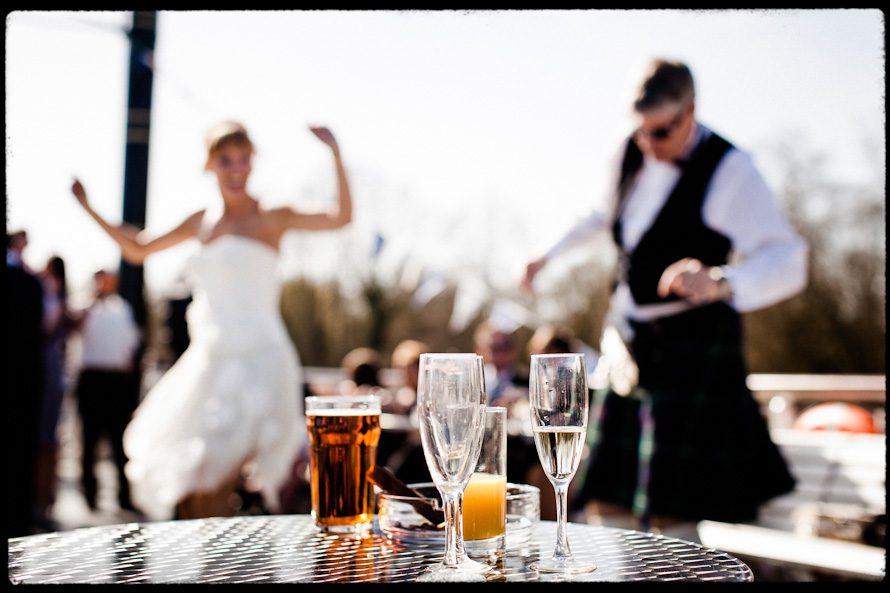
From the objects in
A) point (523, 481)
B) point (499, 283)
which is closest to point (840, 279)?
point (499, 283)

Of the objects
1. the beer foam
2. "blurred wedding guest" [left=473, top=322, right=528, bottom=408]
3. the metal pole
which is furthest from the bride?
the metal pole

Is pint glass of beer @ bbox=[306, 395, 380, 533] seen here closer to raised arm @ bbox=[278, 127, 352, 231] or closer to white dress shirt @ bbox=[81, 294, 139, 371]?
raised arm @ bbox=[278, 127, 352, 231]

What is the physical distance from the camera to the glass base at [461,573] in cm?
94

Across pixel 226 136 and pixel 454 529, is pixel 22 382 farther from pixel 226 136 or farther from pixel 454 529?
pixel 454 529

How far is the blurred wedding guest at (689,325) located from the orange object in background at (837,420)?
340 centimetres

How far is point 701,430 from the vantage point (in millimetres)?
2209

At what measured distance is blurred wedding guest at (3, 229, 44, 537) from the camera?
419cm

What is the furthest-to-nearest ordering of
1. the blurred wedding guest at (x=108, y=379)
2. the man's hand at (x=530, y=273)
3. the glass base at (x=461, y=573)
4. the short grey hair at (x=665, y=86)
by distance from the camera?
the blurred wedding guest at (x=108, y=379)
the man's hand at (x=530, y=273)
the short grey hair at (x=665, y=86)
the glass base at (x=461, y=573)

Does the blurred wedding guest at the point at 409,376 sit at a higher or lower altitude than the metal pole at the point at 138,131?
lower

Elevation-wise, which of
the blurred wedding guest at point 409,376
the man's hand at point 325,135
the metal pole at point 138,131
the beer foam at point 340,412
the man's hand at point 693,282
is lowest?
the blurred wedding guest at point 409,376

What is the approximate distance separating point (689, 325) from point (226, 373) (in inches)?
70.2

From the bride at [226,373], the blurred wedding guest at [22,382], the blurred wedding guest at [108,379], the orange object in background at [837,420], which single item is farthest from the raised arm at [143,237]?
the orange object in background at [837,420]

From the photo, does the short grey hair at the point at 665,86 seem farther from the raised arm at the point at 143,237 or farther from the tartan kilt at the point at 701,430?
the raised arm at the point at 143,237

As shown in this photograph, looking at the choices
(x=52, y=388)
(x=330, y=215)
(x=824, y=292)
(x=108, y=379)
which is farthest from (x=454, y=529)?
(x=824, y=292)
